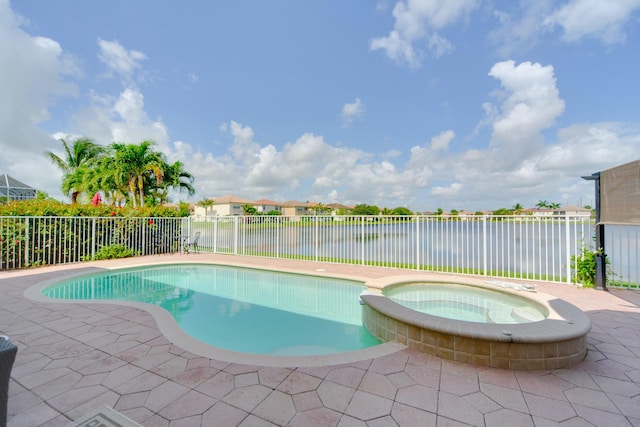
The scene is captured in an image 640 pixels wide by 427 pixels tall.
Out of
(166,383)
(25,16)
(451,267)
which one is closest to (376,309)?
(166,383)

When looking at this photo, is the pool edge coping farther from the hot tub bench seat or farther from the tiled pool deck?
the hot tub bench seat

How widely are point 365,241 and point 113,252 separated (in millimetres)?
8484

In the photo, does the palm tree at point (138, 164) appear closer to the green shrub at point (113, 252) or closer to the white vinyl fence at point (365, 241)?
the white vinyl fence at point (365, 241)

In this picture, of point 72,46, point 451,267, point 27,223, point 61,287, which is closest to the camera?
point 61,287

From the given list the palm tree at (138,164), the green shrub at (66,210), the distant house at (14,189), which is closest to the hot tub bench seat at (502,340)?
the green shrub at (66,210)

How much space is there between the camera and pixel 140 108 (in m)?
12.7

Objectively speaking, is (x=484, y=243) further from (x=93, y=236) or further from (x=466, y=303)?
(x=93, y=236)

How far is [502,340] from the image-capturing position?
2.34 metres

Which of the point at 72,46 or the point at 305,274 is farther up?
the point at 72,46

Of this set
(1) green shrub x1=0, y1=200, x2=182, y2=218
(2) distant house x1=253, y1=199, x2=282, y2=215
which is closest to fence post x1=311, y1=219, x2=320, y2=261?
(1) green shrub x1=0, y1=200, x2=182, y2=218

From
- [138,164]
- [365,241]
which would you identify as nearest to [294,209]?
[138,164]

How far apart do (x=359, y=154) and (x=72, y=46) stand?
1786cm

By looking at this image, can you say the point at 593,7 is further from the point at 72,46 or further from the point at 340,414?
the point at 72,46

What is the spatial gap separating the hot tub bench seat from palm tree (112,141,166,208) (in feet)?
50.2
